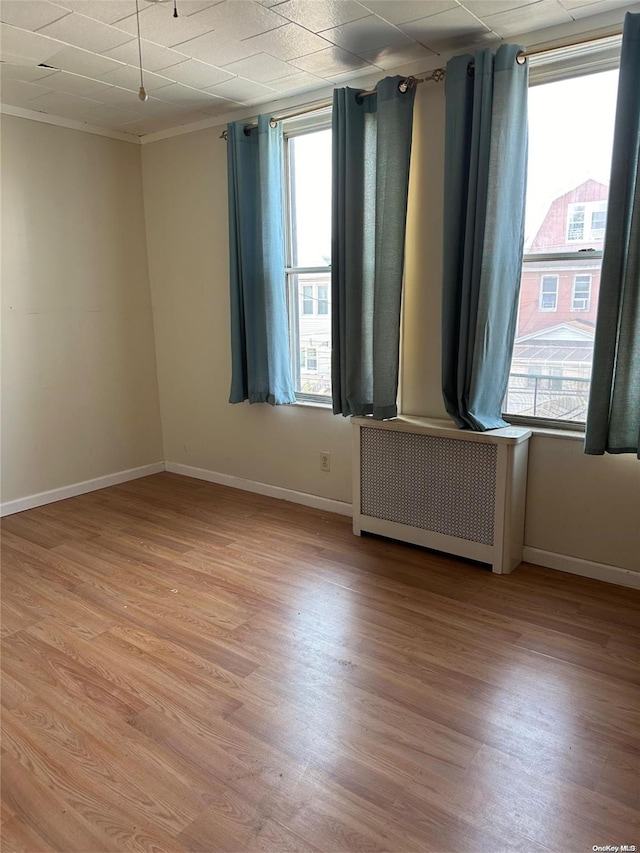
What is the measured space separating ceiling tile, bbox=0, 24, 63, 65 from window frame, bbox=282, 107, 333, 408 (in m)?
1.35

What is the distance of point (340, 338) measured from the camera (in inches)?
132

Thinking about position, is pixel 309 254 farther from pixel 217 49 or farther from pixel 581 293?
pixel 581 293

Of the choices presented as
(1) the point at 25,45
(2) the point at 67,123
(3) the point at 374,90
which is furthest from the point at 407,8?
(2) the point at 67,123

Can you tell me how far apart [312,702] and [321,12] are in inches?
106

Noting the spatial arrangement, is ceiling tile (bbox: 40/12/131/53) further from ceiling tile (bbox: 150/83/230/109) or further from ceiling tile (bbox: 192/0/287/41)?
ceiling tile (bbox: 150/83/230/109)

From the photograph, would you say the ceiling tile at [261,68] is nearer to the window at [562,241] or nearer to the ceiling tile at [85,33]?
the ceiling tile at [85,33]

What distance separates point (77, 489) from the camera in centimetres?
425

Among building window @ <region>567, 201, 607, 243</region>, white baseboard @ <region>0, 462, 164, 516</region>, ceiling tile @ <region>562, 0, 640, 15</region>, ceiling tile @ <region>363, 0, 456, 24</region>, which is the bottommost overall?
white baseboard @ <region>0, 462, 164, 516</region>

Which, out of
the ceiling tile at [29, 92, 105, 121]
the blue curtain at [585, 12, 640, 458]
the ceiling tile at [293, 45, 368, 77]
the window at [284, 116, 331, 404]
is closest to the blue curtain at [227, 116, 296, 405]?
the window at [284, 116, 331, 404]

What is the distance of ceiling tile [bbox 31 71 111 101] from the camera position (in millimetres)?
3150

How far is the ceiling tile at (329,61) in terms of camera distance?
9.47ft

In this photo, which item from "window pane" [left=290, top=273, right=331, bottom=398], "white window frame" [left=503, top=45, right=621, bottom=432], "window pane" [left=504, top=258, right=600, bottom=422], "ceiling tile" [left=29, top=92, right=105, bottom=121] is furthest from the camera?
"window pane" [left=290, top=273, right=331, bottom=398]

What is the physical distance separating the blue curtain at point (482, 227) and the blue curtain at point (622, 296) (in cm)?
43

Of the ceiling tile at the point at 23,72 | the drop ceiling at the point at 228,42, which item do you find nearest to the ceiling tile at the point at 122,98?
the drop ceiling at the point at 228,42
